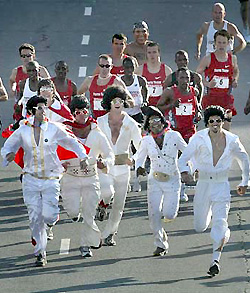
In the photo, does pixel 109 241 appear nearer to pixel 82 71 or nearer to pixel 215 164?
pixel 215 164

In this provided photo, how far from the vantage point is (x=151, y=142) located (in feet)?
54.9

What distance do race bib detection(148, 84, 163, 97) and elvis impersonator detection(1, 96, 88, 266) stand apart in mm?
4702

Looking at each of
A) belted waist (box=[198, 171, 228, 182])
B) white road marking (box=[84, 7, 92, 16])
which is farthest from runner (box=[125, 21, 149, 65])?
white road marking (box=[84, 7, 92, 16])

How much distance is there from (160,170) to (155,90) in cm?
449

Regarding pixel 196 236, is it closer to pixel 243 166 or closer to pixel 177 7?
pixel 243 166

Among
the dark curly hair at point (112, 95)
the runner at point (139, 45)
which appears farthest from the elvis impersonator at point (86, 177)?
the runner at point (139, 45)

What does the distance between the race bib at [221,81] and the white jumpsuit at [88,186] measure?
13.8 feet

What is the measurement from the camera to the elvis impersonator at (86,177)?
16688 mm

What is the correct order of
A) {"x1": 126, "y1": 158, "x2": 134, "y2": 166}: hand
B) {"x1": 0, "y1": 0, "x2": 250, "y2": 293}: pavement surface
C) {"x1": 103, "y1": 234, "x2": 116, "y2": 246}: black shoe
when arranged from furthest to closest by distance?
{"x1": 103, "y1": 234, "x2": 116, "y2": 246}: black shoe → {"x1": 126, "y1": 158, "x2": 134, "y2": 166}: hand → {"x1": 0, "y1": 0, "x2": 250, "y2": 293}: pavement surface

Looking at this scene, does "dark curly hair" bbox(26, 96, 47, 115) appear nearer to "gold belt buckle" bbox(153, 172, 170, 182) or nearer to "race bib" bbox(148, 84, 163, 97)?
"gold belt buckle" bbox(153, 172, 170, 182)

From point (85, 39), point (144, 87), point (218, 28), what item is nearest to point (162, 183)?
point (144, 87)

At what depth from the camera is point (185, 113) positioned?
1934 cm

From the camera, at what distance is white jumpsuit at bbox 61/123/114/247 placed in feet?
54.7

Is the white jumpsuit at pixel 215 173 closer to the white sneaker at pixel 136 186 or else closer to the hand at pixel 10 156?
the hand at pixel 10 156
